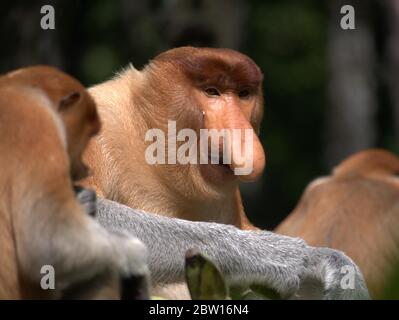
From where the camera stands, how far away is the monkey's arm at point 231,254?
223 inches

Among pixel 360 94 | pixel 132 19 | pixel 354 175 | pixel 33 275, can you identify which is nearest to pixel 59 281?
pixel 33 275

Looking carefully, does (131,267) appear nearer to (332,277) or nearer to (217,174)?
(332,277)

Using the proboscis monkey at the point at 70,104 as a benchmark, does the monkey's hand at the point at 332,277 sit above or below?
below

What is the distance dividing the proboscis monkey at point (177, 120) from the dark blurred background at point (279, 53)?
1.69m

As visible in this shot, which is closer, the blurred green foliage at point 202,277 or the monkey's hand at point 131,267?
the monkey's hand at point 131,267

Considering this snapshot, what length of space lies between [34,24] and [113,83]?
4.31m

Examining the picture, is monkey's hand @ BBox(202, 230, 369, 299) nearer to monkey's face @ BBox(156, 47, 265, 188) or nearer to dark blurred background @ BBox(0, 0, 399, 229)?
monkey's face @ BBox(156, 47, 265, 188)

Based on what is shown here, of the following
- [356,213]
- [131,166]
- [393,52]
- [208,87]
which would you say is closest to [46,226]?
[131,166]

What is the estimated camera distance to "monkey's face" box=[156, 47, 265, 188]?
602 cm

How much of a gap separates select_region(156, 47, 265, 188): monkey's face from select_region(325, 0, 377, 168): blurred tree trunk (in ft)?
24.9

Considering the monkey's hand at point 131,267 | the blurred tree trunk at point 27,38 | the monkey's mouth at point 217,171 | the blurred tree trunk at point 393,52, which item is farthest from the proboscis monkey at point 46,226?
the blurred tree trunk at point 393,52

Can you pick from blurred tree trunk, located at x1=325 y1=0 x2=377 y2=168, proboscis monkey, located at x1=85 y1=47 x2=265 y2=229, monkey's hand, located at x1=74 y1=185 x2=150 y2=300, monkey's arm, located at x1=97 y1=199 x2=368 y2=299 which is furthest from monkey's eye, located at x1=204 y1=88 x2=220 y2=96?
blurred tree trunk, located at x1=325 y1=0 x2=377 y2=168

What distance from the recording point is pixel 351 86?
13938mm

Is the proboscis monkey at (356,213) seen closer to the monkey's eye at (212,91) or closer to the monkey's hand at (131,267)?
the monkey's eye at (212,91)
